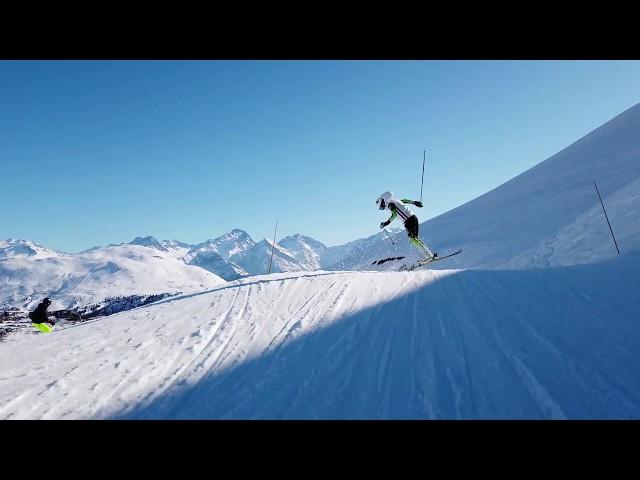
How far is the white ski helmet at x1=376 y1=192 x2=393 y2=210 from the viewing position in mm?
12531

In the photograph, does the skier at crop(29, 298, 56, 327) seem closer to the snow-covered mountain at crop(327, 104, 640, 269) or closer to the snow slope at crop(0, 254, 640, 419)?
the snow slope at crop(0, 254, 640, 419)

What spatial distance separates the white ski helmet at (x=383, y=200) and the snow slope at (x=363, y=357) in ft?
15.8

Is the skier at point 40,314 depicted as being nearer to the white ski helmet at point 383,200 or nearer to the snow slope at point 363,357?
the snow slope at point 363,357

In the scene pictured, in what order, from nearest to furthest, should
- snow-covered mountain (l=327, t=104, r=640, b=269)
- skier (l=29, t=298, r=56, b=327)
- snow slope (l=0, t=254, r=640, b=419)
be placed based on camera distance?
1. snow slope (l=0, t=254, r=640, b=419)
2. skier (l=29, t=298, r=56, b=327)
3. snow-covered mountain (l=327, t=104, r=640, b=269)

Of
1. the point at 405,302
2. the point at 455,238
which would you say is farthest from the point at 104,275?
the point at 405,302

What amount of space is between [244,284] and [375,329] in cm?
528

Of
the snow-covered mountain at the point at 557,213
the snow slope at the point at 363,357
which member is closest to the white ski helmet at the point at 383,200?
the snow slope at the point at 363,357

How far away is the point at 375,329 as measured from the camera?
622 centimetres

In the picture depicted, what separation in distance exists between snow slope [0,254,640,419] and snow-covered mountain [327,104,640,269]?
38.3 feet

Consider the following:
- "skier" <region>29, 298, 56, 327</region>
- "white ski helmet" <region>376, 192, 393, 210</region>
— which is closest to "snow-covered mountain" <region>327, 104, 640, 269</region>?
"white ski helmet" <region>376, 192, 393, 210</region>

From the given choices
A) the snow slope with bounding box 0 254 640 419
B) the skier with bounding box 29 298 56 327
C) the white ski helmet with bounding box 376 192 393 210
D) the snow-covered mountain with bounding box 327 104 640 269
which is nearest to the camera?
the snow slope with bounding box 0 254 640 419

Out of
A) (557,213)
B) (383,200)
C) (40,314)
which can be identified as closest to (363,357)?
(383,200)

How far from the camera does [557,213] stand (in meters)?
30.8
